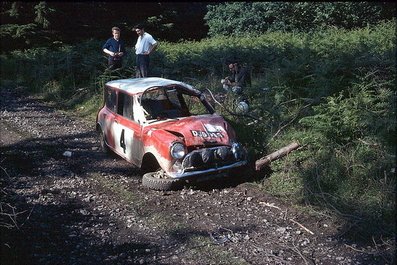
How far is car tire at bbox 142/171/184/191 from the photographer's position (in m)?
7.39

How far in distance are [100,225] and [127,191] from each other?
4.33 feet

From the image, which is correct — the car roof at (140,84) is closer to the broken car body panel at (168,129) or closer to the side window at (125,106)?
the broken car body panel at (168,129)

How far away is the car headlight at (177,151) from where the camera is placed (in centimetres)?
729

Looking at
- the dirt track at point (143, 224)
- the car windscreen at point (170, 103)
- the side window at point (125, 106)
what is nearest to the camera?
the dirt track at point (143, 224)

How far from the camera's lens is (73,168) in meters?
8.99

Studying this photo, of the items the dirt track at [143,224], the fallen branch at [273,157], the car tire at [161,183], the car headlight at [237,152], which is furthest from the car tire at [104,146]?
the fallen branch at [273,157]

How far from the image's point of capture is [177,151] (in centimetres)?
730

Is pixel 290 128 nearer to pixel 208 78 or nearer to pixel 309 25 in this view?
pixel 208 78

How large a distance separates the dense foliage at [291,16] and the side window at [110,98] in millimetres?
20015

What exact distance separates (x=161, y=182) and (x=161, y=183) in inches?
0.7

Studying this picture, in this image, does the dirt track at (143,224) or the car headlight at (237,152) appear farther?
the car headlight at (237,152)

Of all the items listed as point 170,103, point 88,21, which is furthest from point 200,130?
point 88,21

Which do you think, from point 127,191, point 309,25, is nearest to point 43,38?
point 309,25

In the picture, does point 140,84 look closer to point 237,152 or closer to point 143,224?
point 237,152
